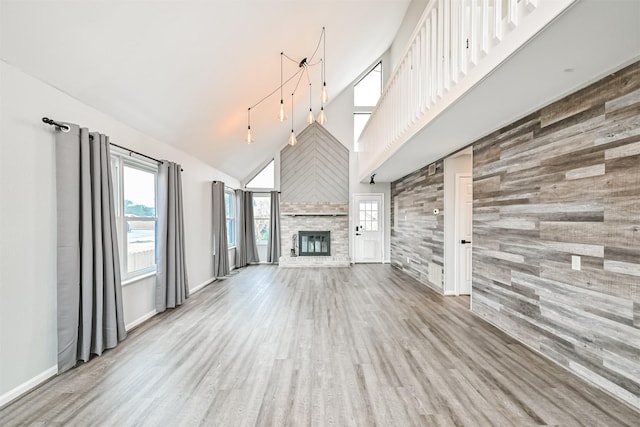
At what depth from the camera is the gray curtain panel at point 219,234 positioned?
5.45 metres

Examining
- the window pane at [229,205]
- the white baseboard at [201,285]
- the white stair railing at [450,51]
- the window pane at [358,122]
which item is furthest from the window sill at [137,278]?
the window pane at [358,122]

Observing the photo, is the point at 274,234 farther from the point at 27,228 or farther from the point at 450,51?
the point at 450,51

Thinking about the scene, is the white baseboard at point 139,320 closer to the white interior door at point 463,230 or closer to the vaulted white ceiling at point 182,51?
the vaulted white ceiling at point 182,51

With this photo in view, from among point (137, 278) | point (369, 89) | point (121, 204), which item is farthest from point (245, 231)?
point (369, 89)

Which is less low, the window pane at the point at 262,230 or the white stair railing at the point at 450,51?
the white stair railing at the point at 450,51

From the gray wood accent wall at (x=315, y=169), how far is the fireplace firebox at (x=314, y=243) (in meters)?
0.95

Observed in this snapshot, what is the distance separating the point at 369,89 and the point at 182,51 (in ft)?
21.2

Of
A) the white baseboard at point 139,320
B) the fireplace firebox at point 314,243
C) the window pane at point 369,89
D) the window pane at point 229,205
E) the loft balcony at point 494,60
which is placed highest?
the window pane at point 369,89

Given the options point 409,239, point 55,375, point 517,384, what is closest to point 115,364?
point 55,375

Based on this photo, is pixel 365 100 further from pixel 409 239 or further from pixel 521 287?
pixel 521 287

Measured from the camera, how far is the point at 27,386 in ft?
6.43

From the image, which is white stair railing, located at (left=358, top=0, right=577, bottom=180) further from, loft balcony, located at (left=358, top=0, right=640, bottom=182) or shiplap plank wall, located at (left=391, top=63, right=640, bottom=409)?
shiplap plank wall, located at (left=391, top=63, right=640, bottom=409)

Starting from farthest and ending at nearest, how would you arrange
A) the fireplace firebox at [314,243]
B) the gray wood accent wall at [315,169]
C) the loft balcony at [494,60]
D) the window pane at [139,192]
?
1. the gray wood accent wall at [315,169]
2. the fireplace firebox at [314,243]
3. the window pane at [139,192]
4. the loft balcony at [494,60]

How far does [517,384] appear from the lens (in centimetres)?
205
